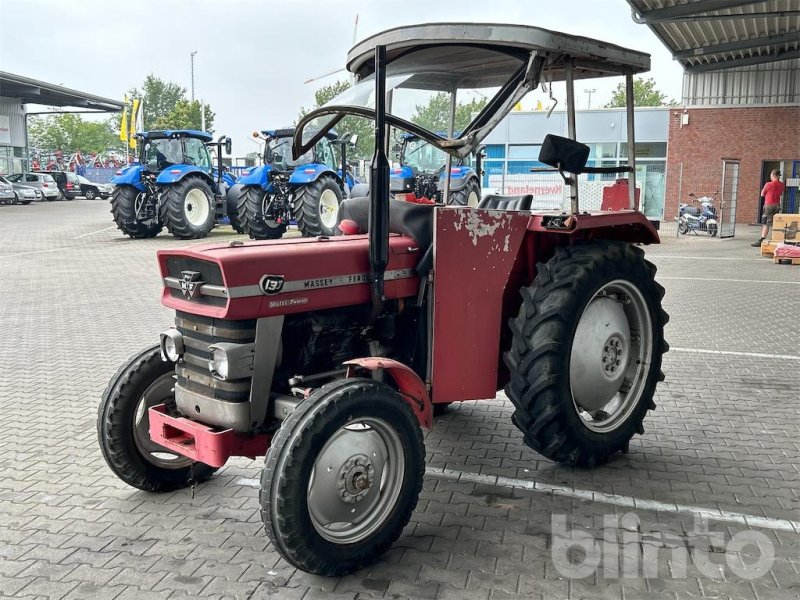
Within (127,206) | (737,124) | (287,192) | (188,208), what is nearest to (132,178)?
(127,206)

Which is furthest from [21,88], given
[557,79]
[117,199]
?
[557,79]

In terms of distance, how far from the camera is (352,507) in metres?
3.23

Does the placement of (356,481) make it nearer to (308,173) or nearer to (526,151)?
(526,151)

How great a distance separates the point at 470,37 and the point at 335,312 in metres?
1.42

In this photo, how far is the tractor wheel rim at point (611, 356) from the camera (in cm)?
428

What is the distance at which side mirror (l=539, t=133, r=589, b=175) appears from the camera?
3.79 metres

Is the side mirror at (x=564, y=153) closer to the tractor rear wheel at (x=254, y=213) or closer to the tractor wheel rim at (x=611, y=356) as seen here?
the tractor wheel rim at (x=611, y=356)

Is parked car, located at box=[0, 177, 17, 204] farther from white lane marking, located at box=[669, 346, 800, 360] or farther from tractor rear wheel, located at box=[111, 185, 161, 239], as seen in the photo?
white lane marking, located at box=[669, 346, 800, 360]

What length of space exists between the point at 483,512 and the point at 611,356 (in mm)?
1268

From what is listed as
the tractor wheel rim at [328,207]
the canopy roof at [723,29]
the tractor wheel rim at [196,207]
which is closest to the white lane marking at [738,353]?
the tractor wheel rim at [328,207]

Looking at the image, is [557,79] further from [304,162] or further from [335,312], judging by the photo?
[304,162]

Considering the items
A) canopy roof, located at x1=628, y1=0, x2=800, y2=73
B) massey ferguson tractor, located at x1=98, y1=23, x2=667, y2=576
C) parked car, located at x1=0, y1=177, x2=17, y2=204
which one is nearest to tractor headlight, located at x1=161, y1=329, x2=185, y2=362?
massey ferguson tractor, located at x1=98, y1=23, x2=667, y2=576

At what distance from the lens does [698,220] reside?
72.3 feet

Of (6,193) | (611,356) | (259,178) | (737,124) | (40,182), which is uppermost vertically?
(737,124)
